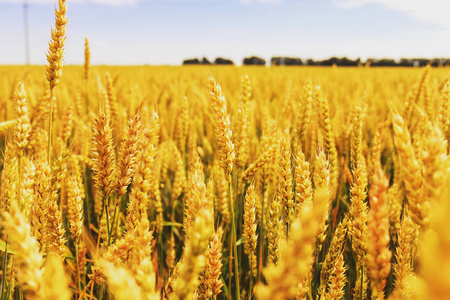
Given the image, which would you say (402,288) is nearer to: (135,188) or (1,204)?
(135,188)

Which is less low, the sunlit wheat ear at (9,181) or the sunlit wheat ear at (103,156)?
the sunlit wheat ear at (103,156)

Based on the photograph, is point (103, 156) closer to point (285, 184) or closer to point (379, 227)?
point (285, 184)

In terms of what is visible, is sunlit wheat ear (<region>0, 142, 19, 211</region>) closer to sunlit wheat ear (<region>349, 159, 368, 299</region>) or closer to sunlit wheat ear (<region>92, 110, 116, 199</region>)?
sunlit wheat ear (<region>92, 110, 116, 199</region>)

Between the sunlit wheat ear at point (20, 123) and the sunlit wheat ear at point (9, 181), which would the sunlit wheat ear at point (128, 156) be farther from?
the sunlit wheat ear at point (20, 123)

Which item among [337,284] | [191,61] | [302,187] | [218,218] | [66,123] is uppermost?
[191,61]

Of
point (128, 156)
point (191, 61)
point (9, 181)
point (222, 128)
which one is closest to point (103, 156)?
point (128, 156)

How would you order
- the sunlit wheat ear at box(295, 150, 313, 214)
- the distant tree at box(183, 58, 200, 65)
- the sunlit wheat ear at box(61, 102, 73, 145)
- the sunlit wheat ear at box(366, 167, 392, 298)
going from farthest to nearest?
1. the distant tree at box(183, 58, 200, 65)
2. the sunlit wheat ear at box(61, 102, 73, 145)
3. the sunlit wheat ear at box(295, 150, 313, 214)
4. the sunlit wheat ear at box(366, 167, 392, 298)

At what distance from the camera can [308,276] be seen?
0.95 metres

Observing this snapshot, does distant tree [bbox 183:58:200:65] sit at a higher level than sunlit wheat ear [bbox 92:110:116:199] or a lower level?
higher

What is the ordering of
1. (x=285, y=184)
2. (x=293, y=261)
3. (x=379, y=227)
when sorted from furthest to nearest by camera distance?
(x=285, y=184)
(x=379, y=227)
(x=293, y=261)

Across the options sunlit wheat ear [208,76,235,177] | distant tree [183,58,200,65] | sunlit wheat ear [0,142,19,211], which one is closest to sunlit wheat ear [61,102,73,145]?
sunlit wheat ear [0,142,19,211]

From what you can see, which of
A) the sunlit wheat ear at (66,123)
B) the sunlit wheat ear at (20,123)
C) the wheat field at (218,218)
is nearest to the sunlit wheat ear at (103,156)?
the wheat field at (218,218)

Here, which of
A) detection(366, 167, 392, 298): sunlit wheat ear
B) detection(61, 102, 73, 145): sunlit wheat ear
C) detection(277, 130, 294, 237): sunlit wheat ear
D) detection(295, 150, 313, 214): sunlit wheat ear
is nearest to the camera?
detection(366, 167, 392, 298): sunlit wheat ear

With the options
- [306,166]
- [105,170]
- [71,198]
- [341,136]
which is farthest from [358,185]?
[341,136]
